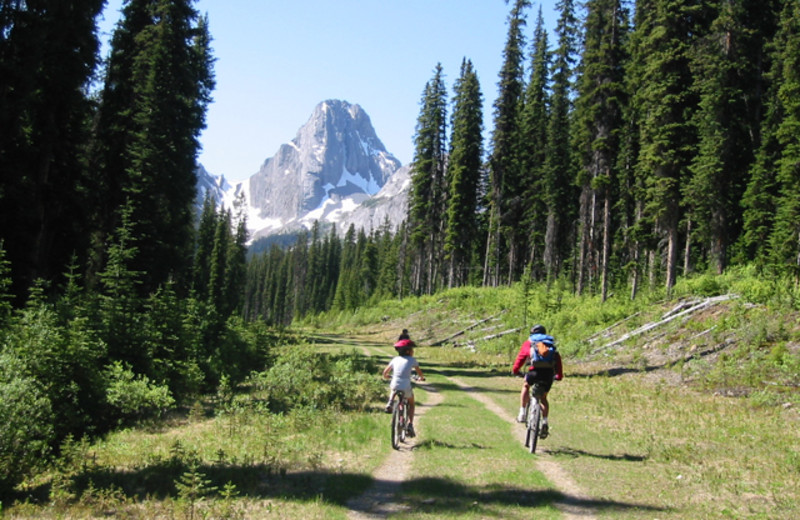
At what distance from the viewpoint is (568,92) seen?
46344mm

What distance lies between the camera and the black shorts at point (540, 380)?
9.50 meters

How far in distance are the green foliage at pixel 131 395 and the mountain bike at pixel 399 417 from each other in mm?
5878

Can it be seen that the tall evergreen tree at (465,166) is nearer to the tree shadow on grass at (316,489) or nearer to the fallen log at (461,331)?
the fallen log at (461,331)

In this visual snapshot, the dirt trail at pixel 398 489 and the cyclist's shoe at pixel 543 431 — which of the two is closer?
the dirt trail at pixel 398 489

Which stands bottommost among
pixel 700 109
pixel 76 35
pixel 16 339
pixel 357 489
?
pixel 357 489

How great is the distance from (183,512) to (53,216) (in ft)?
63.7

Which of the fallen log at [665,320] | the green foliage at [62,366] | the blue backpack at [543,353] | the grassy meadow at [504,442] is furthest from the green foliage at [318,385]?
the fallen log at [665,320]

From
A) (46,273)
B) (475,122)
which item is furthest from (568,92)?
(46,273)

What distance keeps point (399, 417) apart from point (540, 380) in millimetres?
2766

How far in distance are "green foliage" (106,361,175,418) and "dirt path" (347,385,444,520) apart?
6.16 m

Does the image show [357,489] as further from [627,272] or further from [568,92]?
[568,92]

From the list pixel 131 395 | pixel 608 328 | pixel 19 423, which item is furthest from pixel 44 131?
pixel 608 328

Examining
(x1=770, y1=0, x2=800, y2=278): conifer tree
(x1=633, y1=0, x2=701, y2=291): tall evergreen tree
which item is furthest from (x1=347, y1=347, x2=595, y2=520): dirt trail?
(x1=770, y1=0, x2=800, y2=278): conifer tree

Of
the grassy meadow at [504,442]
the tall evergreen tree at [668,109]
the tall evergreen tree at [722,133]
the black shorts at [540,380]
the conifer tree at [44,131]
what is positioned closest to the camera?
the grassy meadow at [504,442]
